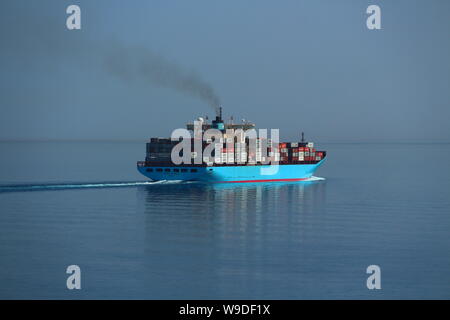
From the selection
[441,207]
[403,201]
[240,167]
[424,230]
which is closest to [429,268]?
[424,230]

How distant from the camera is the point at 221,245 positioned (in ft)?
137

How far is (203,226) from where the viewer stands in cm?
4912

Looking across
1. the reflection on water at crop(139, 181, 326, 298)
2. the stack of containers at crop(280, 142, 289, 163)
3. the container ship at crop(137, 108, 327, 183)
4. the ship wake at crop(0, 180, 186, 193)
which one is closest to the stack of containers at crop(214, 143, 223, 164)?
the container ship at crop(137, 108, 327, 183)

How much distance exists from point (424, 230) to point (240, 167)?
3953cm

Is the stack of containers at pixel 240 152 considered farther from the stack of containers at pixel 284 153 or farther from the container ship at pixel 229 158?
the stack of containers at pixel 284 153

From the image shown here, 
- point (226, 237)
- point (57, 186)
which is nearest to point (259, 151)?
point (57, 186)

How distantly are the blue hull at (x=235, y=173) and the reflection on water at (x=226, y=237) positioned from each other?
5645 mm

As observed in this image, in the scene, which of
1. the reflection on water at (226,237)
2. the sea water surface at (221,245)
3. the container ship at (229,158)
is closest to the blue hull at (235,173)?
the container ship at (229,158)

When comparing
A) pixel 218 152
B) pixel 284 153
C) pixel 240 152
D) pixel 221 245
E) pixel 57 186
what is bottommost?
pixel 221 245

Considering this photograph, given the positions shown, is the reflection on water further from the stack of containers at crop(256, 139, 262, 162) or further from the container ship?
the stack of containers at crop(256, 139, 262, 162)

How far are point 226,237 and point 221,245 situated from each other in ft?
10.3

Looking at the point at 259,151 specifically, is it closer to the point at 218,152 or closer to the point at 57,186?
the point at 218,152
